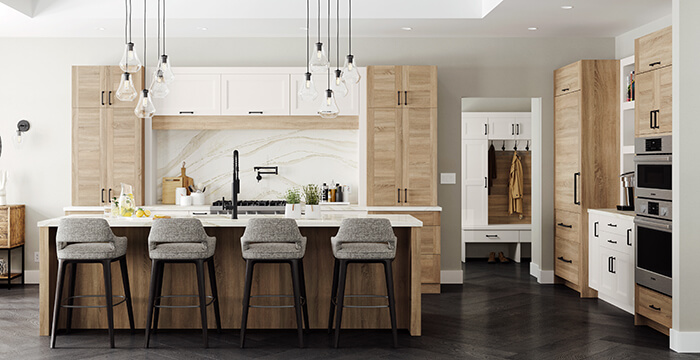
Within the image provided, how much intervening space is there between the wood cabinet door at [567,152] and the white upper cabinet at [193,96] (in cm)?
374

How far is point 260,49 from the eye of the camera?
269 inches

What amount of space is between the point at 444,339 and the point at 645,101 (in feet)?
8.31

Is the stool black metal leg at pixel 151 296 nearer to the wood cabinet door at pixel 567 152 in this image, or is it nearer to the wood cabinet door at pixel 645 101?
the wood cabinet door at pixel 645 101

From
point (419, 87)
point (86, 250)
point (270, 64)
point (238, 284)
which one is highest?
point (270, 64)

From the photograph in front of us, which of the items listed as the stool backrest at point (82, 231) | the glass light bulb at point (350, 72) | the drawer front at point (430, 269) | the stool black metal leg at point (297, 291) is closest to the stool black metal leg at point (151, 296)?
the stool backrest at point (82, 231)

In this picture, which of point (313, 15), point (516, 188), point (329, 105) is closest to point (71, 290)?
point (329, 105)

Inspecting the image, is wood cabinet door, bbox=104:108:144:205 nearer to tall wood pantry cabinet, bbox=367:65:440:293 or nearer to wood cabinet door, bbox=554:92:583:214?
tall wood pantry cabinet, bbox=367:65:440:293

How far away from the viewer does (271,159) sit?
278 inches

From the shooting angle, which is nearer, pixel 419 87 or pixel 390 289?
pixel 390 289

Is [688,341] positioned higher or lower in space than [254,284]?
lower

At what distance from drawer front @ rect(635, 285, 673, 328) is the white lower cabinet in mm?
415

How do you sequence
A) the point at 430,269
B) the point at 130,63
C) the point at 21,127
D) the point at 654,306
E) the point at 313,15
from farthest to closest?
the point at 21,127 → the point at 430,269 → the point at 313,15 → the point at 654,306 → the point at 130,63

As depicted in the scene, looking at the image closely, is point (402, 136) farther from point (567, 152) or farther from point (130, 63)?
point (130, 63)

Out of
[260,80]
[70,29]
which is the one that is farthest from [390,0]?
[70,29]
